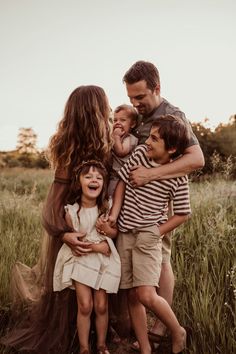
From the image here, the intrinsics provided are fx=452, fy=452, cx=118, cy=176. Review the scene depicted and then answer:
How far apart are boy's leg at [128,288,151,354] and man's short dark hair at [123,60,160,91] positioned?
62.3 inches

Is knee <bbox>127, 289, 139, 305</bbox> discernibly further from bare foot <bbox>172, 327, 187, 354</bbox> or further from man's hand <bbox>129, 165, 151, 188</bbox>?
man's hand <bbox>129, 165, 151, 188</bbox>

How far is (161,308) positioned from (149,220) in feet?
1.98

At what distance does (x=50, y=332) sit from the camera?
11.8ft

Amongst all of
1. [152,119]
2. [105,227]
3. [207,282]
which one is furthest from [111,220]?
[207,282]

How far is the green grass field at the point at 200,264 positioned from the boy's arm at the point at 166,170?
0.84 metres

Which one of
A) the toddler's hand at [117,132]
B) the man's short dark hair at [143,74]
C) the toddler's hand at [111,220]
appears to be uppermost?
the man's short dark hair at [143,74]

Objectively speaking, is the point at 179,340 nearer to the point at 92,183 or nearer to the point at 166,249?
the point at 166,249

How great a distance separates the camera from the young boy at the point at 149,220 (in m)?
3.10

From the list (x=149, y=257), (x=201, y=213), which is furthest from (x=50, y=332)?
(x=201, y=213)

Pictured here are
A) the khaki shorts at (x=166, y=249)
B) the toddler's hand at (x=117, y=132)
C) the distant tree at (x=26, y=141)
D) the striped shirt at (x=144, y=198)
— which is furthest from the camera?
the distant tree at (x=26, y=141)

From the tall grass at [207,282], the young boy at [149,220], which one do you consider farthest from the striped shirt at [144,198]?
the tall grass at [207,282]

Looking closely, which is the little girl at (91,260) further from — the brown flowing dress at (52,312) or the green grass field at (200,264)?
the green grass field at (200,264)

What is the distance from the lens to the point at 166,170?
3152 millimetres

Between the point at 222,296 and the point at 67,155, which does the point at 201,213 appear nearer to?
the point at 222,296
